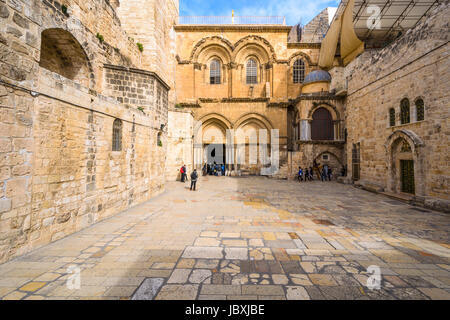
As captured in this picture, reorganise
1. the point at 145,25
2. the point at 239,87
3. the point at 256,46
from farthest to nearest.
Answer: the point at 239,87, the point at 256,46, the point at 145,25

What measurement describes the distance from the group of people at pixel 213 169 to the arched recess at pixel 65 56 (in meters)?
12.4

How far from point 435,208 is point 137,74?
41.7ft

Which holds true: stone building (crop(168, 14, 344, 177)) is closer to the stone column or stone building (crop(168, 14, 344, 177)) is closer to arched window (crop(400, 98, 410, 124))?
the stone column

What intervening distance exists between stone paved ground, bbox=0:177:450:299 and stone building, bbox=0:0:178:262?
0.67 m

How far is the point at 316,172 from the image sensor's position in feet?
55.0

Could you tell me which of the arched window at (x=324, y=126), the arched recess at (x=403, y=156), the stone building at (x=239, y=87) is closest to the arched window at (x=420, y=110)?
the arched recess at (x=403, y=156)

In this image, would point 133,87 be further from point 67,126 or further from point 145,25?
point 145,25

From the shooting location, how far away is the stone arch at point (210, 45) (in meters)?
19.5

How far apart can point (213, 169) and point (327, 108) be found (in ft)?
37.8

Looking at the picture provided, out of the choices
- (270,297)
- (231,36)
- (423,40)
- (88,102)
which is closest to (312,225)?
(270,297)

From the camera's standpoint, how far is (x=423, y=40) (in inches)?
328

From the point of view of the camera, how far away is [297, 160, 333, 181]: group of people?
15689 mm

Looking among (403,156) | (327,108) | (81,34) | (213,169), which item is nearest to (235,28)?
(327,108)
